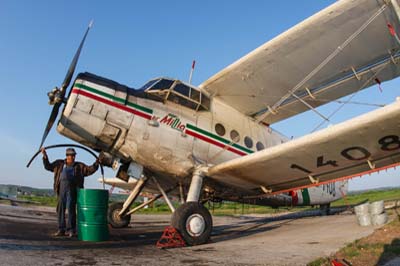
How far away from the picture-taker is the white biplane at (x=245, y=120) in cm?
635

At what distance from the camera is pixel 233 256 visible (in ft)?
15.4

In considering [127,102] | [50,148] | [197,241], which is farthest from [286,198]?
[50,148]

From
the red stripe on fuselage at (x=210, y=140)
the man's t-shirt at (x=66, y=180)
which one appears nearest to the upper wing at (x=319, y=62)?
the red stripe on fuselage at (x=210, y=140)

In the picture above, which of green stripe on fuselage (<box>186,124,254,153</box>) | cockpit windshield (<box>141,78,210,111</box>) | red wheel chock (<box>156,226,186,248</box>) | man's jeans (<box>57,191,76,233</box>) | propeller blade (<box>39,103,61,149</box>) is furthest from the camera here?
green stripe on fuselage (<box>186,124,254,153</box>)

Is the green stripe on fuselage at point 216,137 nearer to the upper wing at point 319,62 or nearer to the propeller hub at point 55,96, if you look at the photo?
the upper wing at point 319,62

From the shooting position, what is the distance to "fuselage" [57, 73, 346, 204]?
6.81m

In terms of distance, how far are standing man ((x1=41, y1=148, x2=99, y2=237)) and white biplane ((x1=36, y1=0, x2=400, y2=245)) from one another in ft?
1.81

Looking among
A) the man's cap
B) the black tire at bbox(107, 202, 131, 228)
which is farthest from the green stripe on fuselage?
the black tire at bbox(107, 202, 131, 228)

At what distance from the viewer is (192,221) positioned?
6.36 m

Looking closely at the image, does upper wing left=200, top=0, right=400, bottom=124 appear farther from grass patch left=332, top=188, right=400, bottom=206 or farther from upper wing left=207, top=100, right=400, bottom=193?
grass patch left=332, top=188, right=400, bottom=206

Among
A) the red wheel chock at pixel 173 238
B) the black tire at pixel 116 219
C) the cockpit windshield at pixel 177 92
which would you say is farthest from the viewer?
the black tire at pixel 116 219

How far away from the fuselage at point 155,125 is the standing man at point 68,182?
0.54m

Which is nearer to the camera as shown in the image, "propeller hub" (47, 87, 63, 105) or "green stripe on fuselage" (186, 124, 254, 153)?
"propeller hub" (47, 87, 63, 105)

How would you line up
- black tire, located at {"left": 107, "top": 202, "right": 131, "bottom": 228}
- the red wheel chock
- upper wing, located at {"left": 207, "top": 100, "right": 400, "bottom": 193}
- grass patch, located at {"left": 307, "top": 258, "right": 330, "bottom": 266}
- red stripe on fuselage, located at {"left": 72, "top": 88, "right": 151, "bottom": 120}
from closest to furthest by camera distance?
grass patch, located at {"left": 307, "top": 258, "right": 330, "bottom": 266}, upper wing, located at {"left": 207, "top": 100, "right": 400, "bottom": 193}, the red wheel chock, red stripe on fuselage, located at {"left": 72, "top": 88, "right": 151, "bottom": 120}, black tire, located at {"left": 107, "top": 202, "right": 131, "bottom": 228}
